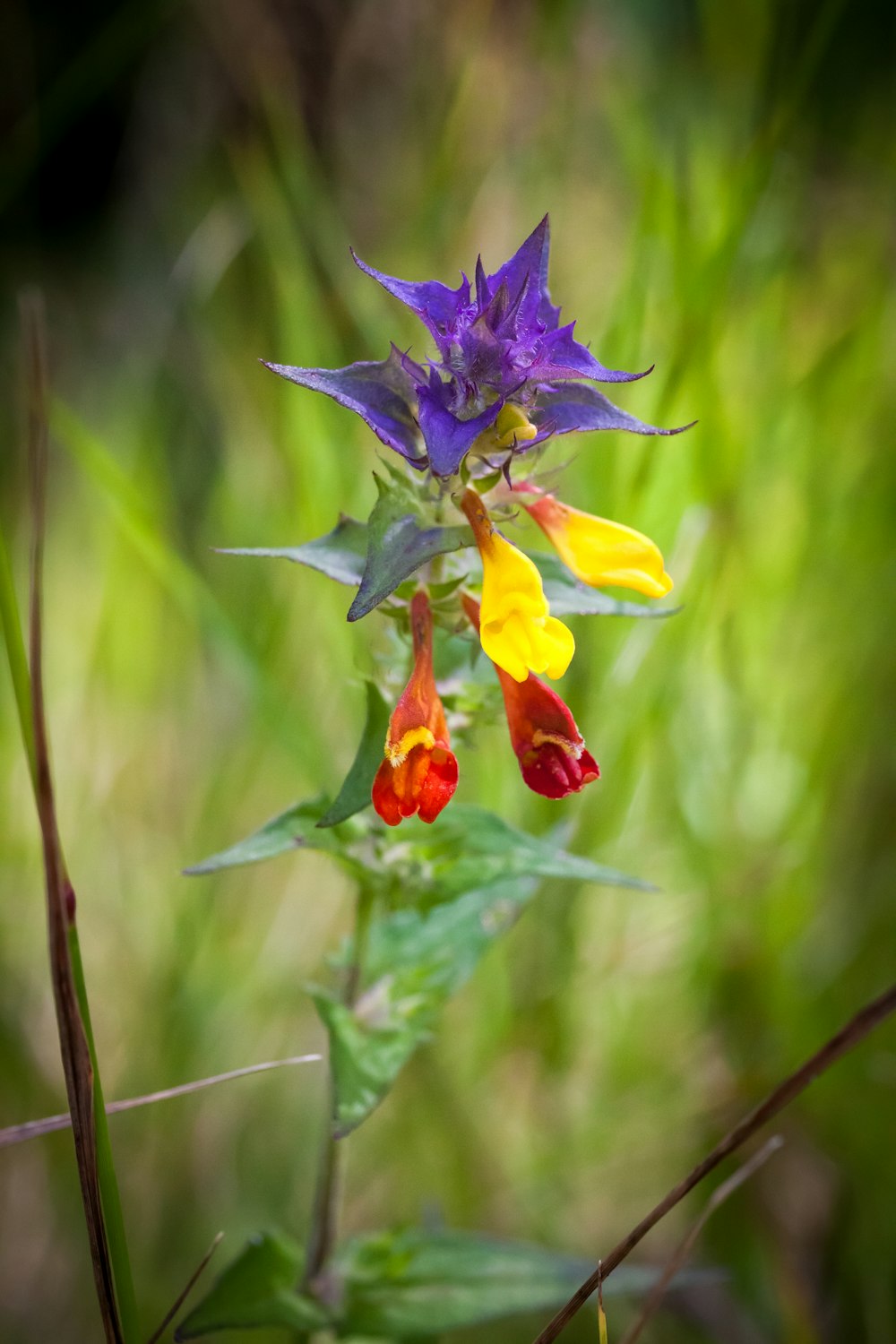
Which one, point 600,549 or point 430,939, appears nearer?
point 600,549

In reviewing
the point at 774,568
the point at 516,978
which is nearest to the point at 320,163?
the point at 774,568

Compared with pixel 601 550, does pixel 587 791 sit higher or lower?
lower

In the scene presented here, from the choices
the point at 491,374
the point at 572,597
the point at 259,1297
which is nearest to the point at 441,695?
the point at 572,597

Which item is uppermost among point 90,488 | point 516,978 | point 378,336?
point 378,336

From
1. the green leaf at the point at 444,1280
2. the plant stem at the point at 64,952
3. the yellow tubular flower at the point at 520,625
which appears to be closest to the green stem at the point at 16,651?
the plant stem at the point at 64,952

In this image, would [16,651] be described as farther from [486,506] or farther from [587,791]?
[587,791]

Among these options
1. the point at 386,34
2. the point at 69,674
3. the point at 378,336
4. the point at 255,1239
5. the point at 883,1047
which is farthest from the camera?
the point at 386,34

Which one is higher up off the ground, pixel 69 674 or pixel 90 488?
pixel 90 488

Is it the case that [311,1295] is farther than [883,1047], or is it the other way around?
[883,1047]

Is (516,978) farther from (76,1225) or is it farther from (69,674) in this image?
(69,674)
